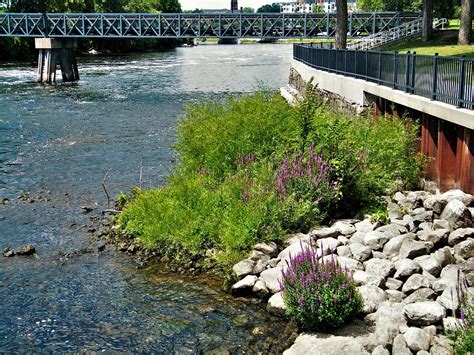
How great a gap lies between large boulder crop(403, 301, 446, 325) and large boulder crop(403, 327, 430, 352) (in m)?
0.30

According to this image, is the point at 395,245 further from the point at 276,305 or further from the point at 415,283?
the point at 276,305

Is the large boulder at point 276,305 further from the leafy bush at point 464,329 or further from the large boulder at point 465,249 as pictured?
the large boulder at point 465,249

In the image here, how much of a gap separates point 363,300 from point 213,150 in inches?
283

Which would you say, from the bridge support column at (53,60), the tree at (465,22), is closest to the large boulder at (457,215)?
the tree at (465,22)

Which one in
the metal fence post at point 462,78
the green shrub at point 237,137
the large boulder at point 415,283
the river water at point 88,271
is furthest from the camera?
the green shrub at point 237,137

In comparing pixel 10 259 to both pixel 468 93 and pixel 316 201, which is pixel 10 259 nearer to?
pixel 316 201

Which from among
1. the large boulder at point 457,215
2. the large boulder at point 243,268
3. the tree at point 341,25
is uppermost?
the tree at point 341,25

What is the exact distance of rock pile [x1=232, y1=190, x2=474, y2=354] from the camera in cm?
770

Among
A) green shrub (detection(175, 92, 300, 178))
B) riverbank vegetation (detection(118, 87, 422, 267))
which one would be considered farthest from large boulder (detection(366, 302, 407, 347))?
green shrub (detection(175, 92, 300, 178))

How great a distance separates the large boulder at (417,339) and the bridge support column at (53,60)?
4496cm

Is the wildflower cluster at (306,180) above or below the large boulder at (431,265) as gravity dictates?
above

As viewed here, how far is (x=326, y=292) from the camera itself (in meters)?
8.27

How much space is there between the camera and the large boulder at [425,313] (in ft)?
25.3

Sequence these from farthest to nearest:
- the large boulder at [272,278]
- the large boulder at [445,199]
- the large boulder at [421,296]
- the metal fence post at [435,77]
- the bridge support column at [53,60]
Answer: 1. the bridge support column at [53,60]
2. the metal fence post at [435,77]
3. the large boulder at [445,199]
4. the large boulder at [272,278]
5. the large boulder at [421,296]
